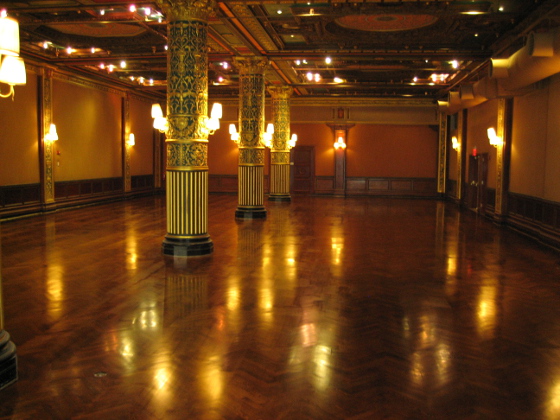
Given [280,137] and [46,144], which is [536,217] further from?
[46,144]

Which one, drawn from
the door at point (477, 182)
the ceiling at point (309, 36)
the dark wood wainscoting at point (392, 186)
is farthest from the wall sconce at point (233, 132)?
the dark wood wainscoting at point (392, 186)

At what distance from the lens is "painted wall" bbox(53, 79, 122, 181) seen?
49.7 feet

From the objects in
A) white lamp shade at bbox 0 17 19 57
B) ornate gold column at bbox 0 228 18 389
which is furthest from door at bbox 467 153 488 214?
ornate gold column at bbox 0 228 18 389

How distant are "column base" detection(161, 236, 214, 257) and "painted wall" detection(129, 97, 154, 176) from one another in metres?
12.1

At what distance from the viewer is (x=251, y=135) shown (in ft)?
43.5

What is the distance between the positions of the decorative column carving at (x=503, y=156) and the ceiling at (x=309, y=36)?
1308mm

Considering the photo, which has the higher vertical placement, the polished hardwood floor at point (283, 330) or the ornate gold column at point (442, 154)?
the ornate gold column at point (442, 154)

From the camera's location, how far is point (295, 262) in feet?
25.7

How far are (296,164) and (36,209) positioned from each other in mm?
11678

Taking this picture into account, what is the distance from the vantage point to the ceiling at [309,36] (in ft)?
30.9

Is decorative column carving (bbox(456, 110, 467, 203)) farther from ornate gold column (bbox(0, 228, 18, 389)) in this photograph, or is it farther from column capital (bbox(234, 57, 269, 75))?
ornate gold column (bbox(0, 228, 18, 389))

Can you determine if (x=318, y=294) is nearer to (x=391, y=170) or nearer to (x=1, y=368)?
(x=1, y=368)

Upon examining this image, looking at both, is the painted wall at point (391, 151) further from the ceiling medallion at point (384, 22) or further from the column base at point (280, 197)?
the ceiling medallion at point (384, 22)

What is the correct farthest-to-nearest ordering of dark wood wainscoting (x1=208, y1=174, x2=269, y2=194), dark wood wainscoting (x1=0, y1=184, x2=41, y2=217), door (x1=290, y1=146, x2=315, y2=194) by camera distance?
dark wood wainscoting (x1=208, y1=174, x2=269, y2=194), door (x1=290, y1=146, x2=315, y2=194), dark wood wainscoting (x1=0, y1=184, x2=41, y2=217)
